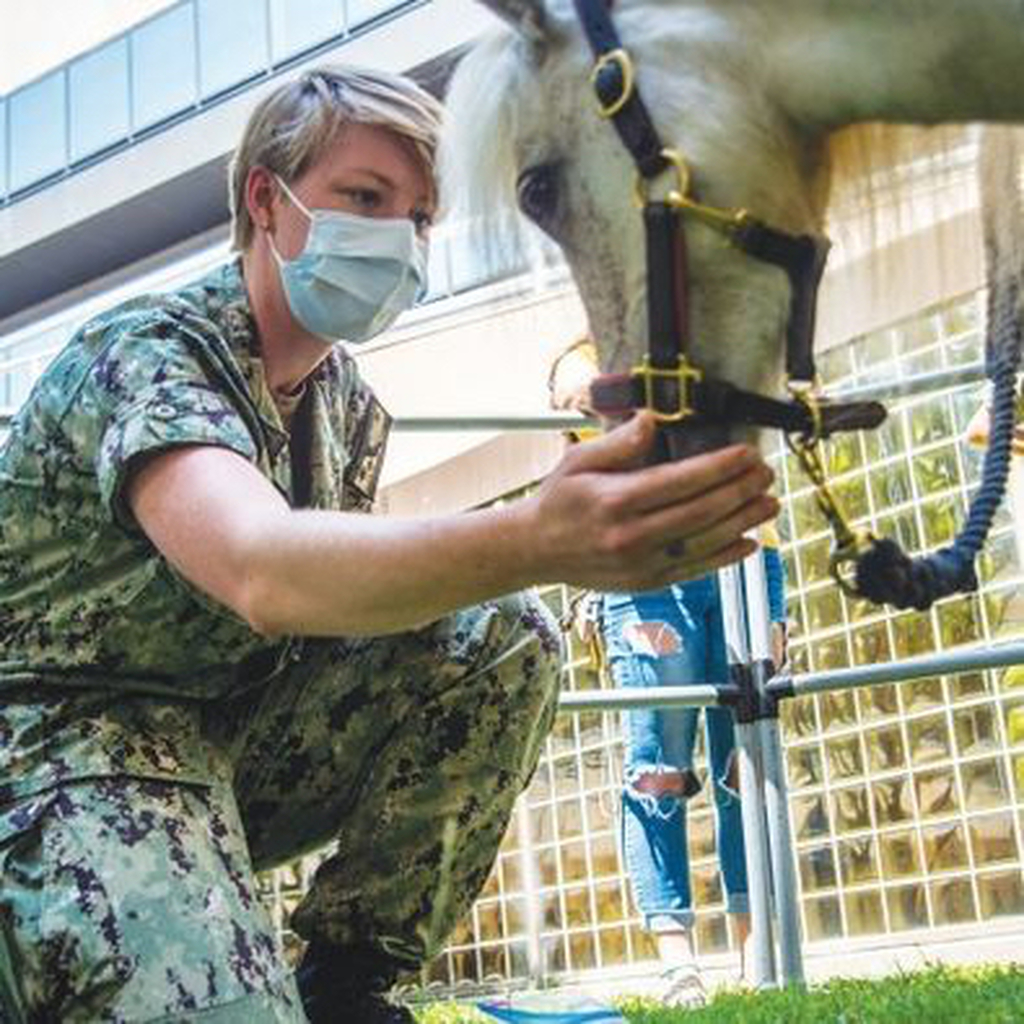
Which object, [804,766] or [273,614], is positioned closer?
[273,614]

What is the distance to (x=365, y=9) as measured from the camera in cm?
1302

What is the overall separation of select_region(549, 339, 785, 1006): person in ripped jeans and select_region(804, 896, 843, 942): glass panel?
1831 mm

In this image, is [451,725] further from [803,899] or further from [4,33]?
[4,33]

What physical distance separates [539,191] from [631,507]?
541 millimetres

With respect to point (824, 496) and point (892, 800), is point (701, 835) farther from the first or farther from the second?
point (824, 496)

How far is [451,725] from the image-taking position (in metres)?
1.98

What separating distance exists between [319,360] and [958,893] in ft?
10.8

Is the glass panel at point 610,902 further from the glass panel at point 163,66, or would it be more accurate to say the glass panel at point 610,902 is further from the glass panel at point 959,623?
the glass panel at point 163,66

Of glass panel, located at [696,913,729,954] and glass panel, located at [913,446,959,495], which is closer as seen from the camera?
glass panel, located at [913,446,959,495]

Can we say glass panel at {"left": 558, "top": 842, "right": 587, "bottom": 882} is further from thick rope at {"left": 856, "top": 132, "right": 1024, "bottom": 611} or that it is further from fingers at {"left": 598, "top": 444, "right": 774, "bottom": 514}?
fingers at {"left": 598, "top": 444, "right": 774, "bottom": 514}

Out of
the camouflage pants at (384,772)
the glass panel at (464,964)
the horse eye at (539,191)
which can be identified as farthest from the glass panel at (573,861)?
the horse eye at (539,191)

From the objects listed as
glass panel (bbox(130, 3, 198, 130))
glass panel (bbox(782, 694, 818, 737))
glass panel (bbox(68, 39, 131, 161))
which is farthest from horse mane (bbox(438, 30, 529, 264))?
glass panel (bbox(68, 39, 131, 161))

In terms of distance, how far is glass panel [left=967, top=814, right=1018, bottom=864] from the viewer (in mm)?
4672

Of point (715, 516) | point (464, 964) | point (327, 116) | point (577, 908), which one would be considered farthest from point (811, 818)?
point (715, 516)
